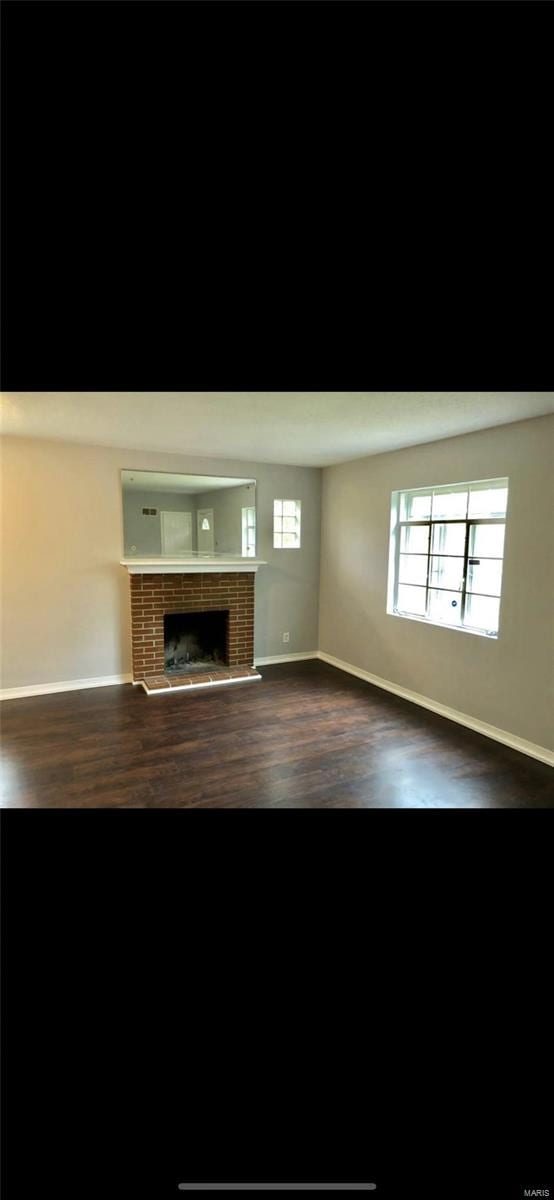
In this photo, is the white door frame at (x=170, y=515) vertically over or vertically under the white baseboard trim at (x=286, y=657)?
over

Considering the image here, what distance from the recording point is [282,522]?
5543mm

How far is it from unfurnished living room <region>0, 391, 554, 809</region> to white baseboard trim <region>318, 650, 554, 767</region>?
2 centimetres

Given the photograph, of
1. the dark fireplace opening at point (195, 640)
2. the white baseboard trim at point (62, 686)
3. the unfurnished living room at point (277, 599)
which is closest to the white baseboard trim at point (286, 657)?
the unfurnished living room at point (277, 599)

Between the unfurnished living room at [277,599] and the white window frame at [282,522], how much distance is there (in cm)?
3

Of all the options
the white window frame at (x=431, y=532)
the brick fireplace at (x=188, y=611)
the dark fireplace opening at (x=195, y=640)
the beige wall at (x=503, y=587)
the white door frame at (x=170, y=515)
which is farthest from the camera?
the dark fireplace opening at (x=195, y=640)

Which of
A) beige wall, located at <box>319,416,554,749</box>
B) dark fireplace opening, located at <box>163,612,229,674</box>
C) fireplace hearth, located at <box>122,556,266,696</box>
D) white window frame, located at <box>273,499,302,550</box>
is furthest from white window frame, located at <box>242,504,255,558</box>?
beige wall, located at <box>319,416,554,749</box>

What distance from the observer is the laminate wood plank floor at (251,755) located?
2.67m

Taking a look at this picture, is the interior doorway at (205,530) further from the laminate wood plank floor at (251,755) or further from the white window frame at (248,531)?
the laminate wood plank floor at (251,755)

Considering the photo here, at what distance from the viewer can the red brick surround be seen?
15.5 ft
